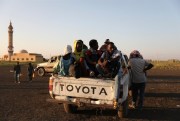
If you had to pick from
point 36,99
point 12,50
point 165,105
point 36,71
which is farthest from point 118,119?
point 12,50

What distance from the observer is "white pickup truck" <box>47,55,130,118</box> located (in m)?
9.20

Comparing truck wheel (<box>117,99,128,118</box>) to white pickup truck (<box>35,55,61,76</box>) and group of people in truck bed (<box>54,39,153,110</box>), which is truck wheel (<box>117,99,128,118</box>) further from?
white pickup truck (<box>35,55,61,76</box>)

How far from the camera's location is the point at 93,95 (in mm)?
9445

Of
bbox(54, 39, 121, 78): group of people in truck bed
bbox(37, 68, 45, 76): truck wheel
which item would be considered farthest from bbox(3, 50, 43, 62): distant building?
bbox(54, 39, 121, 78): group of people in truck bed

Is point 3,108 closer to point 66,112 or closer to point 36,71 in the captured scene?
point 66,112

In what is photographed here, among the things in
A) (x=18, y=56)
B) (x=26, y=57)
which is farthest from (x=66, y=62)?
(x=18, y=56)

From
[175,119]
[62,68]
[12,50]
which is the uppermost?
[12,50]

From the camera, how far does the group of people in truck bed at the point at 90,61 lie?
9734mm

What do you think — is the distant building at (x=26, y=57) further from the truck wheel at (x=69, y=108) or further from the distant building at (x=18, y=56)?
the truck wheel at (x=69, y=108)

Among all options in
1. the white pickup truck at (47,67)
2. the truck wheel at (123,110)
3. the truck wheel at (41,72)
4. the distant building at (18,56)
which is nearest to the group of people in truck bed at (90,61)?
the truck wheel at (123,110)

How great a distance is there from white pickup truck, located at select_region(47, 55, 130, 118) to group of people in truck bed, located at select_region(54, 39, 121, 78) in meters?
0.30

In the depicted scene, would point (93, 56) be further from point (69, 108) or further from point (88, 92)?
point (69, 108)

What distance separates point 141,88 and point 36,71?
25297 mm

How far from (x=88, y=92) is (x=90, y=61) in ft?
3.78
